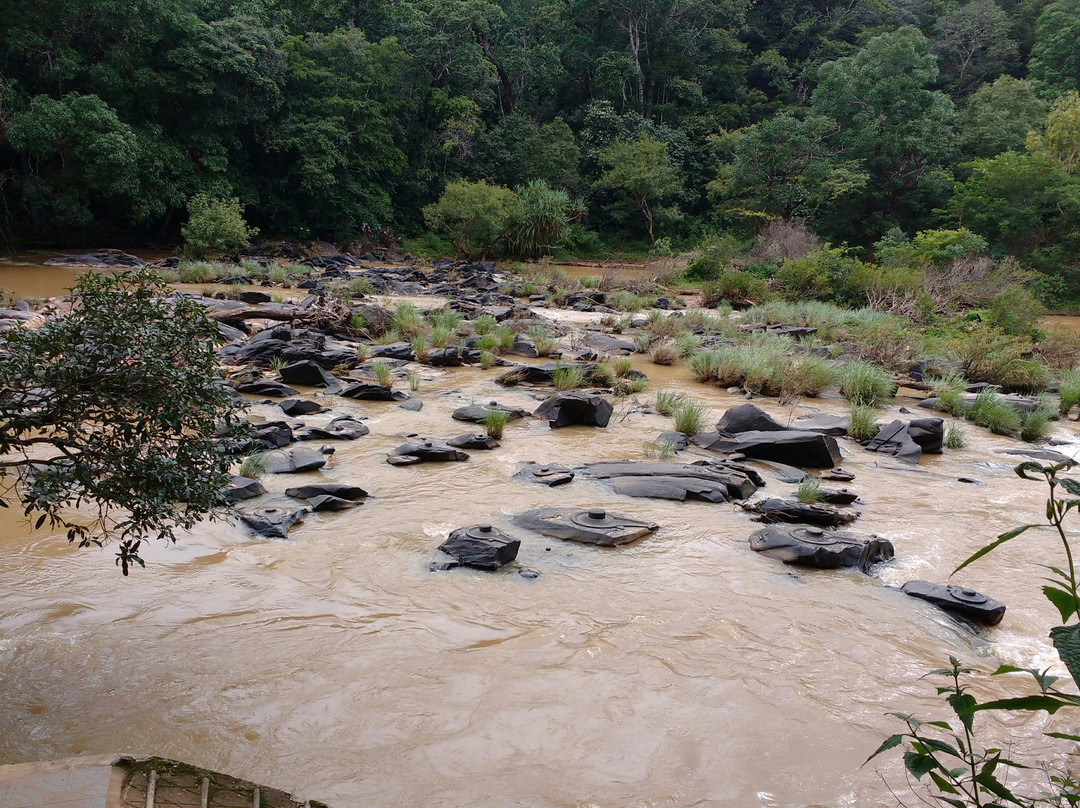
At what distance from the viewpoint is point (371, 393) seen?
8.70m

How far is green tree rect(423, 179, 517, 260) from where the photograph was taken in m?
27.3

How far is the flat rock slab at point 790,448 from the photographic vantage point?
7035 millimetres

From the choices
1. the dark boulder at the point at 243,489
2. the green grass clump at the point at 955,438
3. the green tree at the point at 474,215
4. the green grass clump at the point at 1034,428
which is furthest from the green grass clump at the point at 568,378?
the green tree at the point at 474,215

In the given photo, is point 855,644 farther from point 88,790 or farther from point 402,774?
point 88,790

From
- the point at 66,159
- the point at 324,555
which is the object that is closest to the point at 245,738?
the point at 324,555

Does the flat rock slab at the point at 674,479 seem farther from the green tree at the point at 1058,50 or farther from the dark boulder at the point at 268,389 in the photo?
the green tree at the point at 1058,50

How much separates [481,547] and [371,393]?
15.4 feet

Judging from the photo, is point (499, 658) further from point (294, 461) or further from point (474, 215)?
point (474, 215)

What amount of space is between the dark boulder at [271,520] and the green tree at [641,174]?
101 feet

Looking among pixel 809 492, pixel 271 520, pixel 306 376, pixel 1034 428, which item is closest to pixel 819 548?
pixel 809 492

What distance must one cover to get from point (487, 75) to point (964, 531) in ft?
111

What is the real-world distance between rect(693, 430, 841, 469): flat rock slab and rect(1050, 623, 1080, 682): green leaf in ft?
19.9

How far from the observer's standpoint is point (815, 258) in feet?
63.2

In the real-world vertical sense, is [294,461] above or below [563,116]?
below
